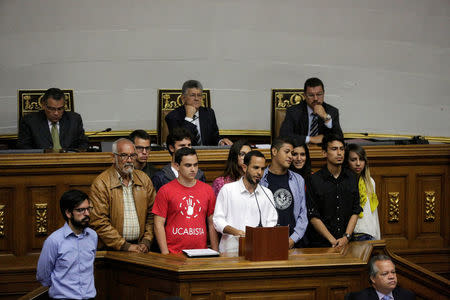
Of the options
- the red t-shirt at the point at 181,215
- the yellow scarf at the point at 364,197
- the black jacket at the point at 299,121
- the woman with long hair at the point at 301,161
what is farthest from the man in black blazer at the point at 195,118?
the red t-shirt at the point at 181,215

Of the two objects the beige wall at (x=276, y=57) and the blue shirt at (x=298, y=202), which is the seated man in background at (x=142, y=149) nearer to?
the blue shirt at (x=298, y=202)

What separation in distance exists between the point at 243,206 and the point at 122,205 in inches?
35.1

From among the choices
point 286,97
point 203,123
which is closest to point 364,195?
point 203,123

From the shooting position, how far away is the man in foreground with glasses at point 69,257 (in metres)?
4.96

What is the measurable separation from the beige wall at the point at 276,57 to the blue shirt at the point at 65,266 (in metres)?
4.10

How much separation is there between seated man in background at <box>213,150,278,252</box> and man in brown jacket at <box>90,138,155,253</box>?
1.88ft

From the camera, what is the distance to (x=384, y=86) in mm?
9266

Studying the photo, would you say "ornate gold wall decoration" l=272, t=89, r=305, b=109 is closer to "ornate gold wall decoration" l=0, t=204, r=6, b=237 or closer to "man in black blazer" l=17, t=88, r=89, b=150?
"man in black blazer" l=17, t=88, r=89, b=150

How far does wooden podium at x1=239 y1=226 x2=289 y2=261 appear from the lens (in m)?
5.19

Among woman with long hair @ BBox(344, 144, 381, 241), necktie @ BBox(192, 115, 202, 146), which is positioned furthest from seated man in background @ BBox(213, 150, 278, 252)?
necktie @ BBox(192, 115, 202, 146)

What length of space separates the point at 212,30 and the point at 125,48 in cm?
104

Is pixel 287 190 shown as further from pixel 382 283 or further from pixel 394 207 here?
pixel 394 207

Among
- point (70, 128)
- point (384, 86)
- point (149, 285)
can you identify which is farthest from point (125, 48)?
point (149, 285)

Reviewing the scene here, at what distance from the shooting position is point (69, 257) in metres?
4.97
